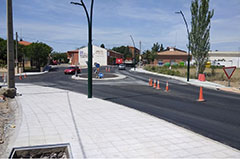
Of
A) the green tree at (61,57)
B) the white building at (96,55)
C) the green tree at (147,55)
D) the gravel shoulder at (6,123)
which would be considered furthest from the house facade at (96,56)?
the gravel shoulder at (6,123)

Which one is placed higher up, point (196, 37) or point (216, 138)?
point (196, 37)

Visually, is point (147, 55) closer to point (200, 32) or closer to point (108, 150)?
point (200, 32)

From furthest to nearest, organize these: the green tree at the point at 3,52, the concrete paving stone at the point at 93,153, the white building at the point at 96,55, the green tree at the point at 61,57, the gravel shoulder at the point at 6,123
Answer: the green tree at the point at 61,57 < the white building at the point at 96,55 < the green tree at the point at 3,52 < the gravel shoulder at the point at 6,123 < the concrete paving stone at the point at 93,153

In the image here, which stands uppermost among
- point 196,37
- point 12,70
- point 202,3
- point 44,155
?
point 202,3

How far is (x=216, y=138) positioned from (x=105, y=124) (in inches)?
134

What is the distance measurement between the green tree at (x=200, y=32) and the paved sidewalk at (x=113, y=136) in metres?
25.5

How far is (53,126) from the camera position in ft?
23.5

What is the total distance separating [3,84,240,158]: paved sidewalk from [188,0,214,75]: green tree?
25.5m

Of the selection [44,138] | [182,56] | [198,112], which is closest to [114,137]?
[44,138]

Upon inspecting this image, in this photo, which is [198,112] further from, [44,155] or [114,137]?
[44,155]

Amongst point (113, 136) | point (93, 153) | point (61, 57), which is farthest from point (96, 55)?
point (93, 153)

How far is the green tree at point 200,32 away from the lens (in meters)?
31.1

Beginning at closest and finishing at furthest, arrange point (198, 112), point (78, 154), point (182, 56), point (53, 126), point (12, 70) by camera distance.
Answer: point (78, 154) → point (53, 126) → point (198, 112) → point (12, 70) → point (182, 56)

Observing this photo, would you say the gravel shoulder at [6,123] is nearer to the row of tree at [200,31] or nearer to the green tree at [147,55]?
the row of tree at [200,31]
